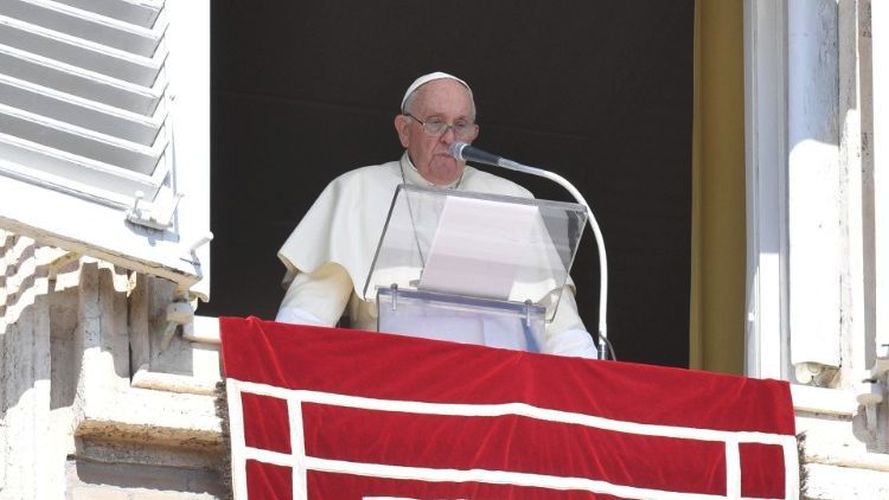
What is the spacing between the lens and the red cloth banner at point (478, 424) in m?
6.61

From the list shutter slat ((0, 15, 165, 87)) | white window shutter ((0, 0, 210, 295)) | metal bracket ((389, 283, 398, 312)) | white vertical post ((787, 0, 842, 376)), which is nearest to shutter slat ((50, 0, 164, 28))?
white window shutter ((0, 0, 210, 295))

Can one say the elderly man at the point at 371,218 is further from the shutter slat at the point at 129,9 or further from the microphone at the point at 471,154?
the shutter slat at the point at 129,9

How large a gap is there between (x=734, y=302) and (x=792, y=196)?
68cm

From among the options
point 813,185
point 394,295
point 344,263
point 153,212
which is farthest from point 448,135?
point 153,212

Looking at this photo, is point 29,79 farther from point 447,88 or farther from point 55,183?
point 447,88

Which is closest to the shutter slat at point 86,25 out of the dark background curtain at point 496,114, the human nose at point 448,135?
the human nose at point 448,135

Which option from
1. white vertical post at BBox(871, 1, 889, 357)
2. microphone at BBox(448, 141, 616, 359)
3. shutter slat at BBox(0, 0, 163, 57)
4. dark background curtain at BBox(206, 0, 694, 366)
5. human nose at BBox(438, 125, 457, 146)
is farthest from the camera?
dark background curtain at BBox(206, 0, 694, 366)

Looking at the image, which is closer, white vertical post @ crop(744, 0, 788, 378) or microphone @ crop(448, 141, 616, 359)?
microphone @ crop(448, 141, 616, 359)

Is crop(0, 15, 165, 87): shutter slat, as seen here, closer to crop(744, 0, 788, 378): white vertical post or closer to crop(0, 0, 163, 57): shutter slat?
crop(0, 0, 163, 57): shutter slat

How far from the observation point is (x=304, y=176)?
10.6m

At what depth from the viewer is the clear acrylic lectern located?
6.86 m

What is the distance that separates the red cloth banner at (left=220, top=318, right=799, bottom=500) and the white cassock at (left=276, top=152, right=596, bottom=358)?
22.8 inches

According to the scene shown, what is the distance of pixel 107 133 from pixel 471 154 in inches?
40.9

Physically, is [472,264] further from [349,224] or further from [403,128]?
[403,128]
